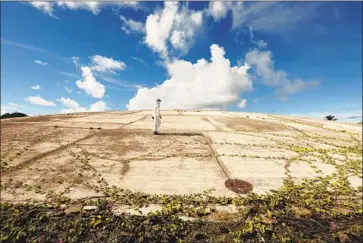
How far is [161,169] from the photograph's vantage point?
755 cm

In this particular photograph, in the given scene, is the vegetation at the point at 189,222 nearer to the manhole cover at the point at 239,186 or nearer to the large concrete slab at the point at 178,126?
the manhole cover at the point at 239,186

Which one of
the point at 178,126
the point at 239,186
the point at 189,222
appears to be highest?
the point at 178,126

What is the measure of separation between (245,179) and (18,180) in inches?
232

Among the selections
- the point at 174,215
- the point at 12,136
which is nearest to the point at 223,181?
the point at 174,215

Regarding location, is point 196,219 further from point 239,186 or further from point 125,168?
point 125,168

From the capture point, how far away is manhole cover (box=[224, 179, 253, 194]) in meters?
6.20

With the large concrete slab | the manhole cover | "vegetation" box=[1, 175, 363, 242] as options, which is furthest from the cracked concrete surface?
the large concrete slab

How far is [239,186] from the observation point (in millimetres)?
6434

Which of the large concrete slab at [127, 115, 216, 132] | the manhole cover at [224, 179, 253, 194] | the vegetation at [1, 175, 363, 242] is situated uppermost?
the large concrete slab at [127, 115, 216, 132]

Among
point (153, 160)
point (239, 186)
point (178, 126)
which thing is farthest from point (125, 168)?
point (178, 126)

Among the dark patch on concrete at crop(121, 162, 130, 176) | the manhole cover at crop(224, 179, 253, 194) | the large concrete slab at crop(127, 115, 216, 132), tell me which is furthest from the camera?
Result: the large concrete slab at crop(127, 115, 216, 132)

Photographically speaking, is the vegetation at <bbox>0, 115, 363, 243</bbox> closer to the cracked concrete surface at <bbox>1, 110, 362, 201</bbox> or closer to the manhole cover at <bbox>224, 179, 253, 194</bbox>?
the manhole cover at <bbox>224, 179, 253, 194</bbox>

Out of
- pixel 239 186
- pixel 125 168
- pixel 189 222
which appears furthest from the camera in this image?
pixel 125 168

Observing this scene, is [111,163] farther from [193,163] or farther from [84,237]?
[84,237]
